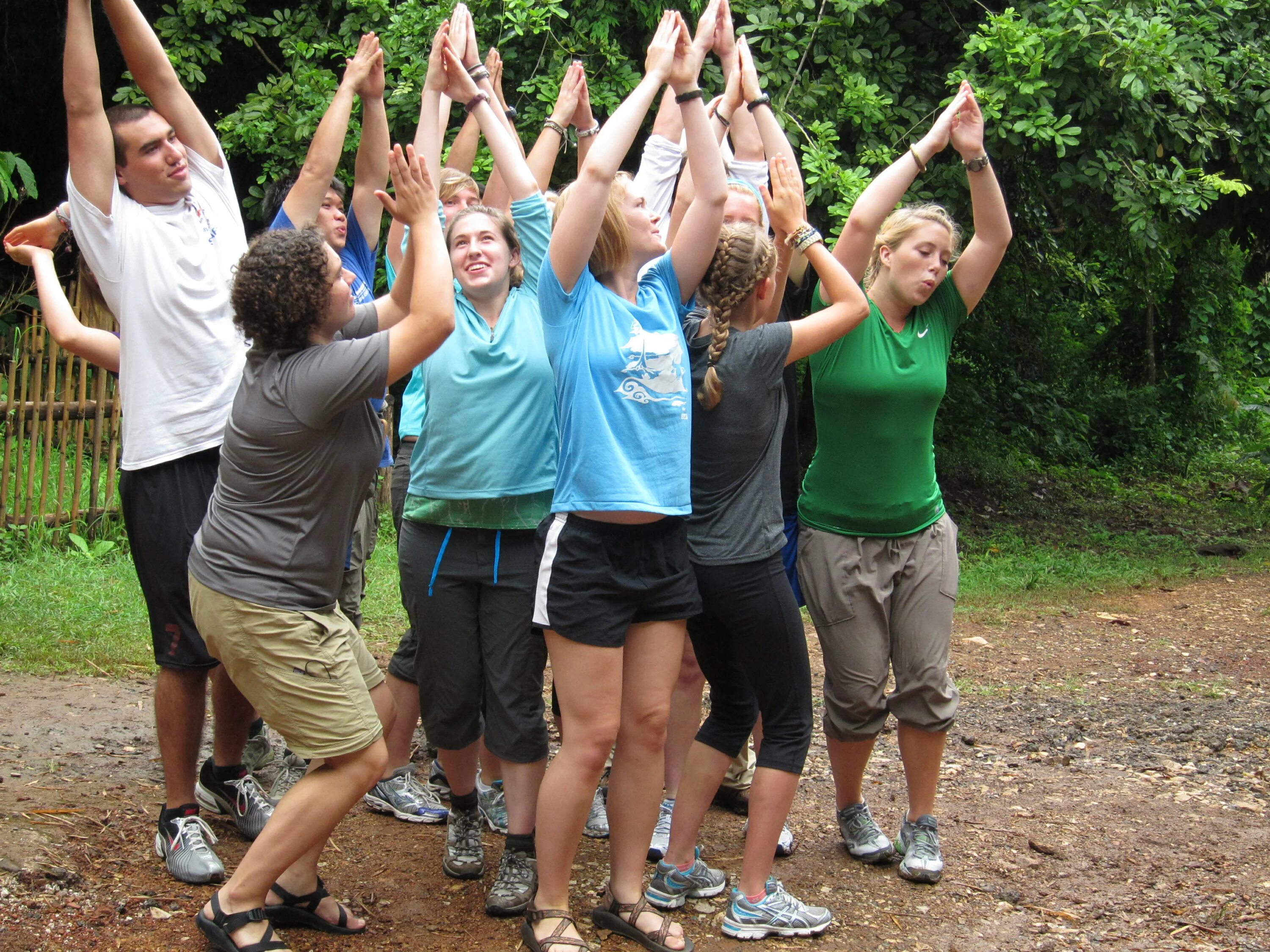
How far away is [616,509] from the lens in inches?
115

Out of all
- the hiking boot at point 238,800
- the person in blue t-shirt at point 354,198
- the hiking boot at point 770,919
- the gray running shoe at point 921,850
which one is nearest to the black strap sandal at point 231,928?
the hiking boot at point 238,800

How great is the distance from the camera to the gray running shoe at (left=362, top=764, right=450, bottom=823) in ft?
13.1

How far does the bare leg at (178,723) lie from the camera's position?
3.43 meters

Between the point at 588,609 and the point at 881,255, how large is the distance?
1.60 metres

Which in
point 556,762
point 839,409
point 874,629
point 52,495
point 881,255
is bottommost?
point 52,495

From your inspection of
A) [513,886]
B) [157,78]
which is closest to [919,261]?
[513,886]

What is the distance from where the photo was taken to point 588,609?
2.95m

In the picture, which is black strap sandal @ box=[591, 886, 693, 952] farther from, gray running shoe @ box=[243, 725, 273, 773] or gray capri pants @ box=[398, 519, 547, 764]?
gray running shoe @ box=[243, 725, 273, 773]

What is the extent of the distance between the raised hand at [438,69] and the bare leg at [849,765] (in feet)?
7.68

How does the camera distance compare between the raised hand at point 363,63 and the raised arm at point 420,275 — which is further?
the raised hand at point 363,63

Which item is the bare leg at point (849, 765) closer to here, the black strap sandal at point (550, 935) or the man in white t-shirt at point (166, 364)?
the black strap sandal at point (550, 935)

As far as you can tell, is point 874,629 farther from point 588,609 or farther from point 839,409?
point 588,609

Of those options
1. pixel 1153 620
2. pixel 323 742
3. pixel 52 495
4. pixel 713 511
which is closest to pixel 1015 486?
pixel 1153 620

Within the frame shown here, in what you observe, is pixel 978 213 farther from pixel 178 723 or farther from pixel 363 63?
pixel 178 723
